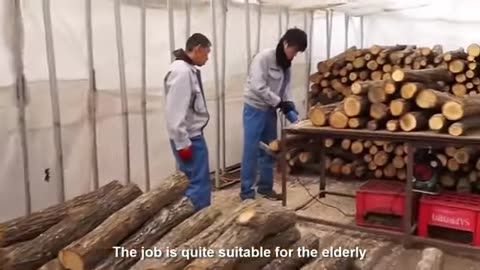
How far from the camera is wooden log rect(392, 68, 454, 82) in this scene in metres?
3.65

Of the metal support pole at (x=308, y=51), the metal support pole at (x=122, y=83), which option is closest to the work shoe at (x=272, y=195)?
the metal support pole at (x=122, y=83)

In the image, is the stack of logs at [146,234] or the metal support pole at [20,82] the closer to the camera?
the stack of logs at [146,234]

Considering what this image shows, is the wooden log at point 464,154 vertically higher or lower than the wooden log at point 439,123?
lower

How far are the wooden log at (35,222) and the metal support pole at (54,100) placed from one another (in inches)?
25.3

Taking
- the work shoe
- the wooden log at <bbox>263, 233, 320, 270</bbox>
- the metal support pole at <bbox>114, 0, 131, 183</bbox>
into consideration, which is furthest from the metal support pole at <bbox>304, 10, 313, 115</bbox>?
the wooden log at <bbox>263, 233, 320, 270</bbox>

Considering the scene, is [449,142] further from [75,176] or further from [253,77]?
[75,176]

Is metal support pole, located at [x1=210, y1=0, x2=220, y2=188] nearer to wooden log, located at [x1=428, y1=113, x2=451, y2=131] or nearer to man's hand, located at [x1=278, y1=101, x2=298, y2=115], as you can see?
man's hand, located at [x1=278, y1=101, x2=298, y2=115]

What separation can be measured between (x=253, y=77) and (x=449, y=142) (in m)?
1.81

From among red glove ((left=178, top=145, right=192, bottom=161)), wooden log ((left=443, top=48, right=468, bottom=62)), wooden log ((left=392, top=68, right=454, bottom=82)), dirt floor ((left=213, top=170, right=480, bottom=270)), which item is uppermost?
wooden log ((left=443, top=48, right=468, bottom=62))

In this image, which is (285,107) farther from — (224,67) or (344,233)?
(344,233)

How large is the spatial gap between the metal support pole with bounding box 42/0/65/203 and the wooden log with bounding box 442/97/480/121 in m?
2.71

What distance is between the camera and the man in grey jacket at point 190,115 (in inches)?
140

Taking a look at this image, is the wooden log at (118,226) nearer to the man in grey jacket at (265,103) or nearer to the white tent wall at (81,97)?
the white tent wall at (81,97)

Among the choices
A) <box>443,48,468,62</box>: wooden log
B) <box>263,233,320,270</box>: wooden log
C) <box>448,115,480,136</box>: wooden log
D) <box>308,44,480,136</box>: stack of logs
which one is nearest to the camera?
<box>263,233,320,270</box>: wooden log
